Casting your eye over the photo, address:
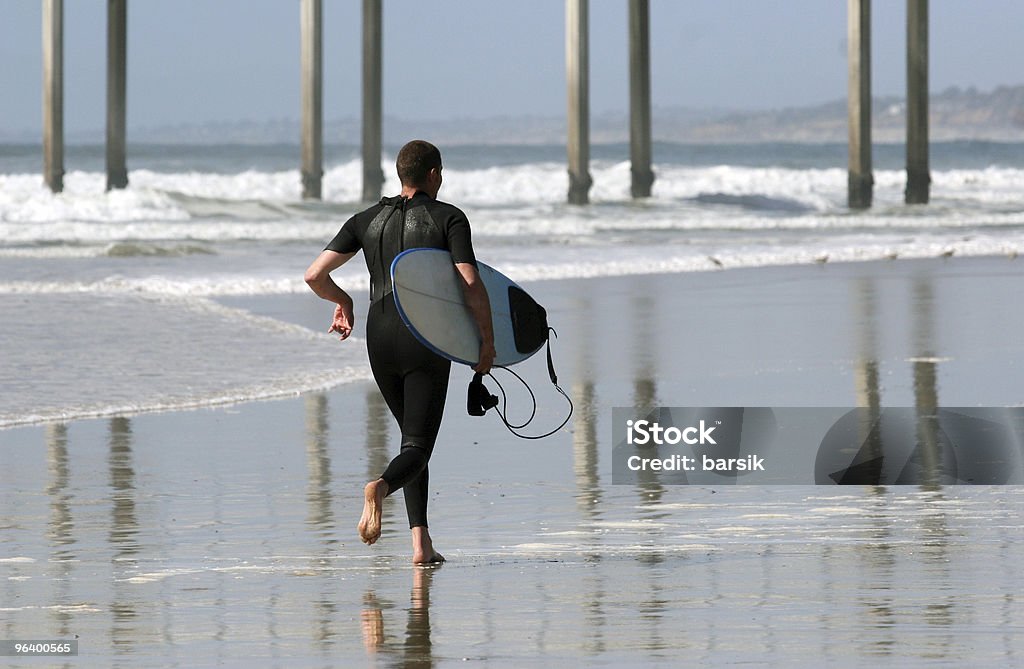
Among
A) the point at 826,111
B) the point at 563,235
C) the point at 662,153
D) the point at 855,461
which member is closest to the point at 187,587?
the point at 855,461

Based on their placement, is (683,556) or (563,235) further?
(563,235)

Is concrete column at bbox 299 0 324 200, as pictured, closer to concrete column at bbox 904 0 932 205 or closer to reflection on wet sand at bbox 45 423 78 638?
concrete column at bbox 904 0 932 205

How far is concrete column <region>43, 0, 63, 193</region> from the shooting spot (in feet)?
90.7

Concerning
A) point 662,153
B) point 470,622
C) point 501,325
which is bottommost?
point 470,622

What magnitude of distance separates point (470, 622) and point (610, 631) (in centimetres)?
35

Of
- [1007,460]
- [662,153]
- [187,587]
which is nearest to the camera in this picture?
[187,587]

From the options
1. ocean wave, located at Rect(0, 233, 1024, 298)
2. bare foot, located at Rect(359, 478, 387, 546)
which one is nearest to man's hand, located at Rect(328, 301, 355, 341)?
bare foot, located at Rect(359, 478, 387, 546)

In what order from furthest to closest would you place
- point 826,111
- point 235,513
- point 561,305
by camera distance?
1. point 826,111
2. point 561,305
3. point 235,513

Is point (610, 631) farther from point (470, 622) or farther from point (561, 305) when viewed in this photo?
point (561, 305)

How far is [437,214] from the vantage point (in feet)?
17.1

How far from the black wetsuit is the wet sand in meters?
0.28

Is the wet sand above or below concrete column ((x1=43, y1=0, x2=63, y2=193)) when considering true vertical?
below

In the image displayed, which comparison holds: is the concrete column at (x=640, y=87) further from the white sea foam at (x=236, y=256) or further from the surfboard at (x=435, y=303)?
the surfboard at (x=435, y=303)

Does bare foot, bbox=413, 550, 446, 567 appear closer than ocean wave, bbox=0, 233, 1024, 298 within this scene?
Yes
